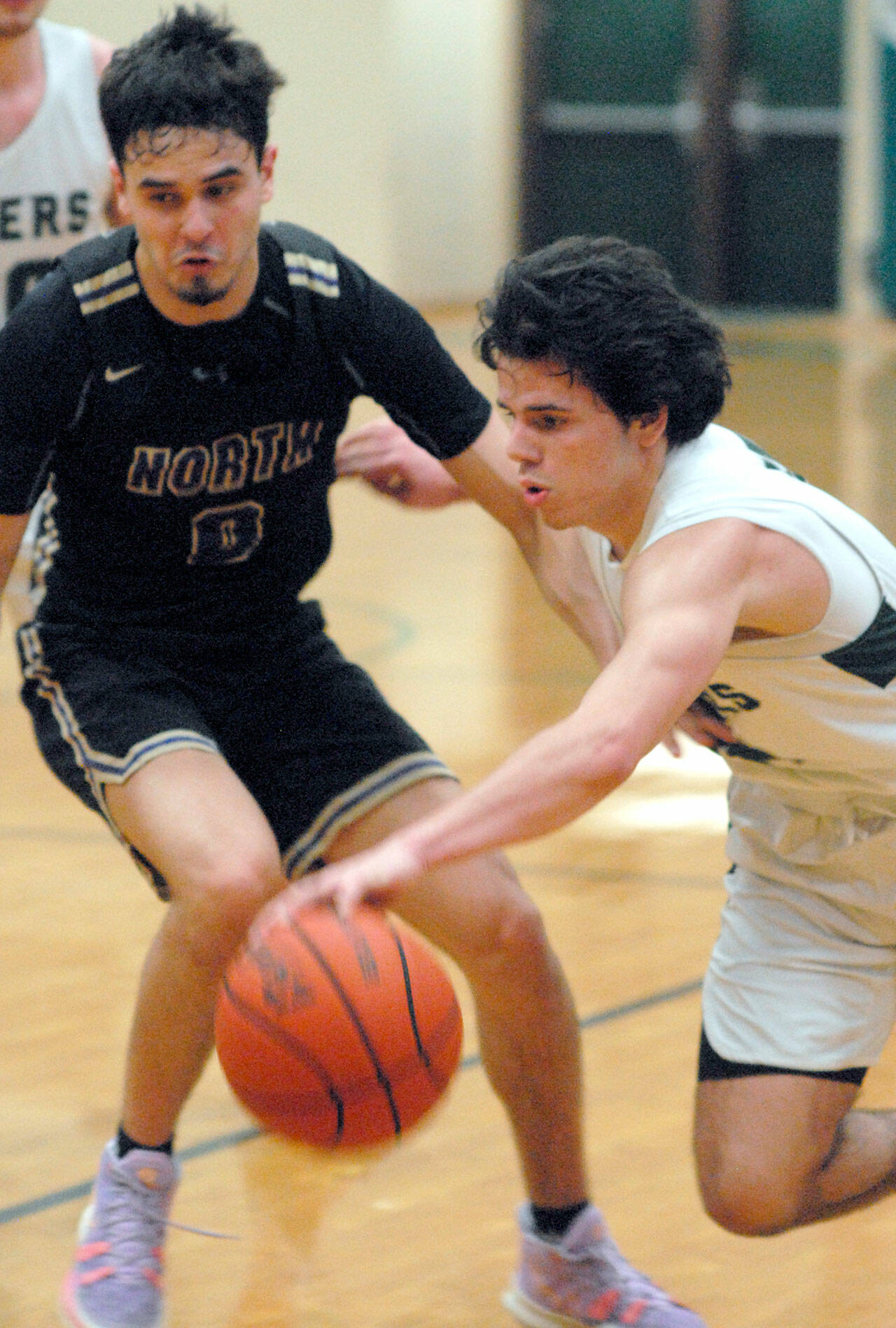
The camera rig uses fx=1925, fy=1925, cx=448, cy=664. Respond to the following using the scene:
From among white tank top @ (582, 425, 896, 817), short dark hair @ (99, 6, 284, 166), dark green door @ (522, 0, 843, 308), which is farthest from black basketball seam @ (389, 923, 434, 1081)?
dark green door @ (522, 0, 843, 308)

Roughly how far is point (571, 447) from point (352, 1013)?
73 centimetres

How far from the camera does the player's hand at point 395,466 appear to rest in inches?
123

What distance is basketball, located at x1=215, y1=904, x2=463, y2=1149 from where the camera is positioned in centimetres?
229

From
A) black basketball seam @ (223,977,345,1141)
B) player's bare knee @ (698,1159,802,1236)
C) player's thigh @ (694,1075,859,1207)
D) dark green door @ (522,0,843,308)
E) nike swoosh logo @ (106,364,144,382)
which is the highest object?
nike swoosh logo @ (106,364,144,382)

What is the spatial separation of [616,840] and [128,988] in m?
1.30

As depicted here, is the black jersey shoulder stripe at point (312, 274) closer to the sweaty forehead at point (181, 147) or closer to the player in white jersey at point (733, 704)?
the sweaty forehead at point (181, 147)

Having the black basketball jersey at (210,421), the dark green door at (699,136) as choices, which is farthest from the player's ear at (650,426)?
the dark green door at (699,136)

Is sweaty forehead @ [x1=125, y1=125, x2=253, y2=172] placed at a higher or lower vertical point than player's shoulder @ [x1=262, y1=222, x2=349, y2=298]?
higher

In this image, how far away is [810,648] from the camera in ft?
7.66

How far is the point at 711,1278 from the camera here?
273 centimetres

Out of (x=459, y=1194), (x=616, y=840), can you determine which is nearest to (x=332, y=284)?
(x=459, y=1194)

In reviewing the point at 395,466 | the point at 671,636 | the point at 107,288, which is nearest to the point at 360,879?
the point at 671,636

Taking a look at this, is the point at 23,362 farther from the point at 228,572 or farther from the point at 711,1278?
the point at 711,1278

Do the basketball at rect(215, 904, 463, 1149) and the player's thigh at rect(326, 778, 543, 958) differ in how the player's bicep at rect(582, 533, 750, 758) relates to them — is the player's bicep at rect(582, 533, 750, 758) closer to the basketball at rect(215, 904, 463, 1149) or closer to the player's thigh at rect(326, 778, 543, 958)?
the basketball at rect(215, 904, 463, 1149)
